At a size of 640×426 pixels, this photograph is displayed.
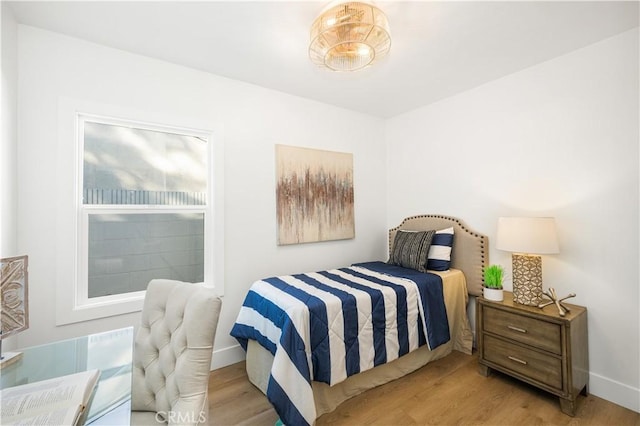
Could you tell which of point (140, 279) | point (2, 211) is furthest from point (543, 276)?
point (2, 211)

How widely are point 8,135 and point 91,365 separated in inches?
56.5

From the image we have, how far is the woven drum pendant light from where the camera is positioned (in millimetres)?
1561

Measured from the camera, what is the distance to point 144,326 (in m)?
1.38

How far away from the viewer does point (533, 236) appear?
6.73ft

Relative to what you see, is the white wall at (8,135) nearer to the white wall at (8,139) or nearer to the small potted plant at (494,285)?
the white wall at (8,139)

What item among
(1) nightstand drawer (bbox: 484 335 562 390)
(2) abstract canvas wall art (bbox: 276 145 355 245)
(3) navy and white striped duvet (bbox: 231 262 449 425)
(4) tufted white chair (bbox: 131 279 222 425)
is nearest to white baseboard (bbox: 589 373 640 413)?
(1) nightstand drawer (bbox: 484 335 562 390)

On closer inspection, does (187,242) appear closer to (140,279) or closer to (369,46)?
(140,279)

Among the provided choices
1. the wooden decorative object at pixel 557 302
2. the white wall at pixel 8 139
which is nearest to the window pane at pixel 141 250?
the white wall at pixel 8 139

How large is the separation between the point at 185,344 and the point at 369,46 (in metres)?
1.89

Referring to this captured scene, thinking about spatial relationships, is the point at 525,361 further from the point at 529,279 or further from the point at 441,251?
the point at 441,251

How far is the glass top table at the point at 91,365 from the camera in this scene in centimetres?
106

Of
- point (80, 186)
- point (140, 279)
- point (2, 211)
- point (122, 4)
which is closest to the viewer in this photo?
point (2, 211)

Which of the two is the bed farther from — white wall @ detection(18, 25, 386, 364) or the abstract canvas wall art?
the abstract canvas wall art

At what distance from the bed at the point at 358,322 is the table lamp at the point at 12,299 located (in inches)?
47.9
